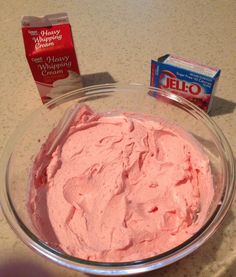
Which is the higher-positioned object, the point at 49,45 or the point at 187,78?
the point at 49,45

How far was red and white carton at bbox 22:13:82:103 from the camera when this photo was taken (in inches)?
35.1

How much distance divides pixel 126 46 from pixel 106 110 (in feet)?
1.30

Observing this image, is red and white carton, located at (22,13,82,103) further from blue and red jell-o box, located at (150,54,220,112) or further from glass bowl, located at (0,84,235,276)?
blue and red jell-o box, located at (150,54,220,112)

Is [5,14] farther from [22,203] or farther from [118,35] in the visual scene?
[22,203]

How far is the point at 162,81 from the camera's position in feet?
3.14

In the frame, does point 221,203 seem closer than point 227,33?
Yes

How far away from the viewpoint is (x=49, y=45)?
2.93ft

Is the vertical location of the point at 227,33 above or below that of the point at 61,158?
above

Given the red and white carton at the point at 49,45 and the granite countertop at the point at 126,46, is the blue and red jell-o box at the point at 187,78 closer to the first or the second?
the granite countertop at the point at 126,46

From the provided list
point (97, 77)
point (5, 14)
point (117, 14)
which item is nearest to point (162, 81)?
point (97, 77)

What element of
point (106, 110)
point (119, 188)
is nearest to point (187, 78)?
point (106, 110)

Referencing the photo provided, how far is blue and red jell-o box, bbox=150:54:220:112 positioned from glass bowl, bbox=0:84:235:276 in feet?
0.26

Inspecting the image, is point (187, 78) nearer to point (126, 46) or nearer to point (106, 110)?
point (106, 110)

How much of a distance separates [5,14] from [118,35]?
1.91ft
